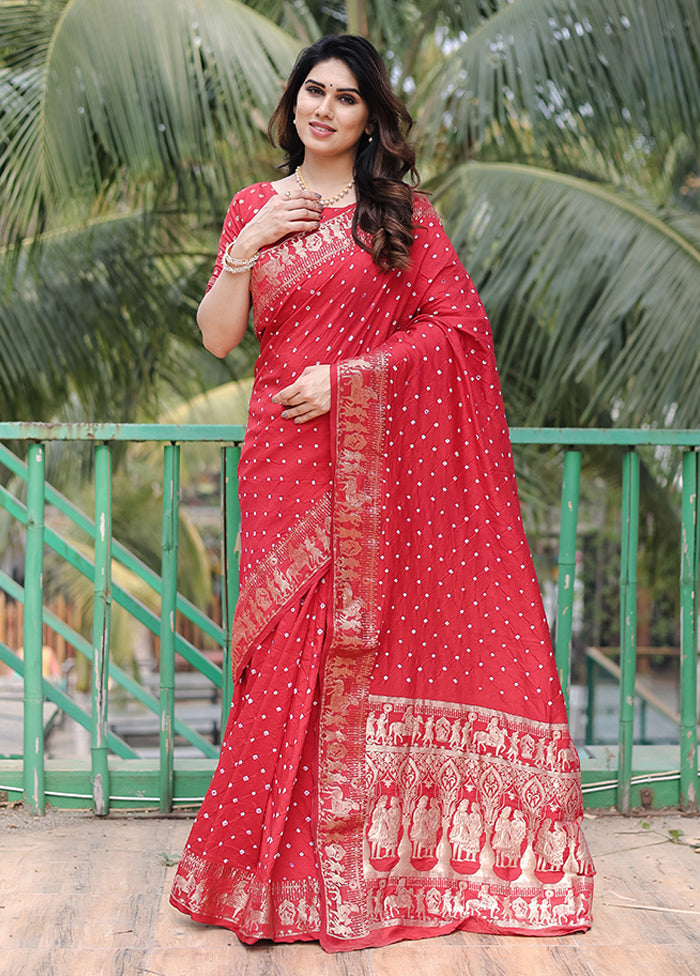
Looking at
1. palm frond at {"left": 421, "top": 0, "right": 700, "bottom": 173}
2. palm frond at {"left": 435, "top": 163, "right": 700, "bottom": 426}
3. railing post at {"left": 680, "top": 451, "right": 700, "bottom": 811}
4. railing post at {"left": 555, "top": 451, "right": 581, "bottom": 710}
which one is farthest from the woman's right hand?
palm frond at {"left": 421, "top": 0, "right": 700, "bottom": 173}

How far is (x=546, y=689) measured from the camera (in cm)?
209

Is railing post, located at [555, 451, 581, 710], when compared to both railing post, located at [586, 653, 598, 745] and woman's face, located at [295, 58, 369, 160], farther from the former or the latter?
railing post, located at [586, 653, 598, 745]

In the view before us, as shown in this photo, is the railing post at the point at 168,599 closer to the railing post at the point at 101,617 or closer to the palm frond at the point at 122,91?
the railing post at the point at 101,617

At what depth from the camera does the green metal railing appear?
245 centimetres

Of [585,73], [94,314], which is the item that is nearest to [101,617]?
[94,314]

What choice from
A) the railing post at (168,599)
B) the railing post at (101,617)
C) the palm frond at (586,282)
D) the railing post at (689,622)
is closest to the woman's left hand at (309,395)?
the railing post at (168,599)

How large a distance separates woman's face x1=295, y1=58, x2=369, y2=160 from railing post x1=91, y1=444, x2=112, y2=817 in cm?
91

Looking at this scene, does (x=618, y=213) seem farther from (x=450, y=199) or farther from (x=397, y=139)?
(x=397, y=139)

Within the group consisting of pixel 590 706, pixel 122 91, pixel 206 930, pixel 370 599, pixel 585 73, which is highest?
pixel 585 73

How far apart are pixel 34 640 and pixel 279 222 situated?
3.96ft

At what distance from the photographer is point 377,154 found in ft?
6.71

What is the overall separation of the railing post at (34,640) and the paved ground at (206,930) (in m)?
0.13

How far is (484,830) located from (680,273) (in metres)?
3.03

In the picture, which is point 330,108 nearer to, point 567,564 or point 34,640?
point 567,564
